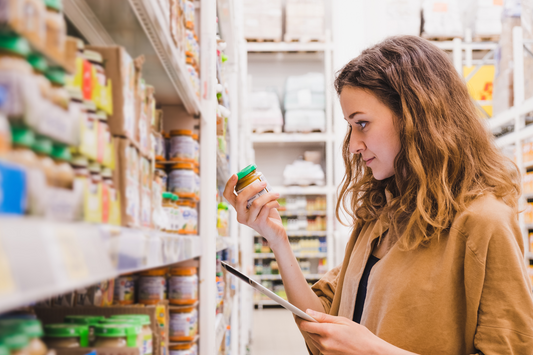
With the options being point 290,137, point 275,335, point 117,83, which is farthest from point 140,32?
point 290,137

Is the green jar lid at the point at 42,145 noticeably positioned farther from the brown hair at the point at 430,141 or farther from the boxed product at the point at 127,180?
the brown hair at the point at 430,141

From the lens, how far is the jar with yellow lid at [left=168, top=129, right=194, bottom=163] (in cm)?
132

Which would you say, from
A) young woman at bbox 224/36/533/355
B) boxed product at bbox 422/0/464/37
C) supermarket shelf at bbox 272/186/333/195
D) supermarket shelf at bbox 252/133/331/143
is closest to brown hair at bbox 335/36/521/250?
young woman at bbox 224/36/533/355

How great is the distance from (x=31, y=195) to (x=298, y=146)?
27.9 feet

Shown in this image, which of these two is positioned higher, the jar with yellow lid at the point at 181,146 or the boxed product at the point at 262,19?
the boxed product at the point at 262,19

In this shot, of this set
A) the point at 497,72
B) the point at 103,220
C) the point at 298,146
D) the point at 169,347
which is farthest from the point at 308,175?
the point at 103,220

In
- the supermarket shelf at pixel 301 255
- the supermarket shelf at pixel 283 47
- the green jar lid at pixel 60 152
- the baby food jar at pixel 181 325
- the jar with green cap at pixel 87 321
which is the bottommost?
Result: the supermarket shelf at pixel 301 255

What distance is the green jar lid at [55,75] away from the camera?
431 mm

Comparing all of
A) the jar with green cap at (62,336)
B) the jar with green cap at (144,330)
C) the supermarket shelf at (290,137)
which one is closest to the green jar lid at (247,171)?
the jar with green cap at (144,330)

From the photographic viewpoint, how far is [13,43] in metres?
0.36

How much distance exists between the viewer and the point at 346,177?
5.52ft

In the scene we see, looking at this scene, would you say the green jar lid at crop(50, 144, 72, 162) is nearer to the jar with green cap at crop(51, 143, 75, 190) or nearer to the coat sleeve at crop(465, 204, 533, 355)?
the jar with green cap at crop(51, 143, 75, 190)

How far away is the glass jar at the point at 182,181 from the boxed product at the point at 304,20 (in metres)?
7.23

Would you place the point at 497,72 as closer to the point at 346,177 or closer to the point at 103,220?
the point at 346,177
